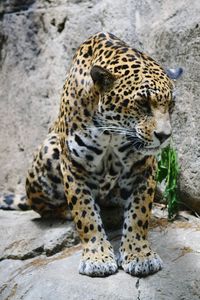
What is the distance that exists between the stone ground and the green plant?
0.16 metres

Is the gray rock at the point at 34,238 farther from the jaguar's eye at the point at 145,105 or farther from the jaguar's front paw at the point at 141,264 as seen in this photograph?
the jaguar's eye at the point at 145,105

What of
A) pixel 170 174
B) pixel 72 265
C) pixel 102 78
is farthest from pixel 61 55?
pixel 72 265

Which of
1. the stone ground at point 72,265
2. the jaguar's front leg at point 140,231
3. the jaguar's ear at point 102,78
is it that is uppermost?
the jaguar's ear at point 102,78

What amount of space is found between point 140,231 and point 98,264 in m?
0.55

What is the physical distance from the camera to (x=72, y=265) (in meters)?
6.60

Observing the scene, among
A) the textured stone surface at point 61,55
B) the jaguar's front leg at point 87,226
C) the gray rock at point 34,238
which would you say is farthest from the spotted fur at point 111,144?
the textured stone surface at point 61,55

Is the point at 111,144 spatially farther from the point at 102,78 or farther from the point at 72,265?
the point at 72,265

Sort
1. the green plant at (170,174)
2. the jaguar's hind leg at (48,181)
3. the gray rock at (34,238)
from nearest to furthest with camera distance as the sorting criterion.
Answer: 1. the gray rock at (34,238)
2. the jaguar's hind leg at (48,181)
3. the green plant at (170,174)

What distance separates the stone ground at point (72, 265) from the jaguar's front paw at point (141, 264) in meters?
0.05

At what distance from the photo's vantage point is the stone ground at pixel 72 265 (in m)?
6.11

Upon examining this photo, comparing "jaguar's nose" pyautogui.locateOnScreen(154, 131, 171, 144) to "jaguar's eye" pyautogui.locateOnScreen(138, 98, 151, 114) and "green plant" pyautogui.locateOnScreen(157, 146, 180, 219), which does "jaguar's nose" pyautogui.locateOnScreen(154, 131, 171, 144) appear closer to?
"jaguar's eye" pyautogui.locateOnScreen(138, 98, 151, 114)

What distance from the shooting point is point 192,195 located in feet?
24.7

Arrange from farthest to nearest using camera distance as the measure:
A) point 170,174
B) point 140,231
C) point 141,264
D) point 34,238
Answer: point 170,174, point 34,238, point 140,231, point 141,264

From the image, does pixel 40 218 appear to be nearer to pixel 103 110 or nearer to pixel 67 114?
pixel 67 114
